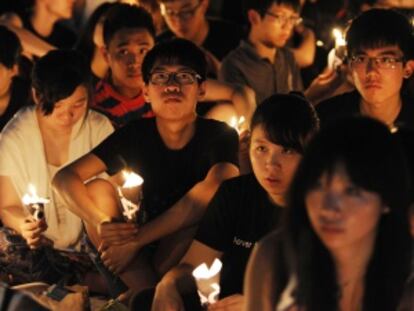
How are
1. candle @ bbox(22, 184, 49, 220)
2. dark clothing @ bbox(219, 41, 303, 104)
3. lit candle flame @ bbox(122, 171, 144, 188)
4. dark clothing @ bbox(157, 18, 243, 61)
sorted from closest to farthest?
lit candle flame @ bbox(122, 171, 144, 188)
candle @ bbox(22, 184, 49, 220)
dark clothing @ bbox(219, 41, 303, 104)
dark clothing @ bbox(157, 18, 243, 61)

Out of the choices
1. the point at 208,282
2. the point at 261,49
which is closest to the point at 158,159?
the point at 208,282

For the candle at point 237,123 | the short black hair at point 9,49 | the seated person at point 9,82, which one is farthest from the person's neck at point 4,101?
the candle at point 237,123

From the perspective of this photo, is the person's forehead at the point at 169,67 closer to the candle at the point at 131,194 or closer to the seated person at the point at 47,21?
the candle at the point at 131,194

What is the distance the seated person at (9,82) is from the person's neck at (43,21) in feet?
4.94

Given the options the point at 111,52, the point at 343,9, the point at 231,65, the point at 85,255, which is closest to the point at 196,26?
the point at 231,65

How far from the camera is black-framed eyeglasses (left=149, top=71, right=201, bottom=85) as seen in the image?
5324 millimetres

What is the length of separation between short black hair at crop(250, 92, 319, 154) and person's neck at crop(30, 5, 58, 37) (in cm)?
386

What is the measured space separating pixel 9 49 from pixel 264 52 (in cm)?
182

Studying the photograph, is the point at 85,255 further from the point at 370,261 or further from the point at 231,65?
the point at 370,261

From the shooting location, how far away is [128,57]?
20.5 feet

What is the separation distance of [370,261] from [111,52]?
3370mm

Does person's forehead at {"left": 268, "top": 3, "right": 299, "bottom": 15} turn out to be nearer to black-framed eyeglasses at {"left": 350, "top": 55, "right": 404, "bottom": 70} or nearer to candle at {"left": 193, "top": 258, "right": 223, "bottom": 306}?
black-framed eyeglasses at {"left": 350, "top": 55, "right": 404, "bottom": 70}

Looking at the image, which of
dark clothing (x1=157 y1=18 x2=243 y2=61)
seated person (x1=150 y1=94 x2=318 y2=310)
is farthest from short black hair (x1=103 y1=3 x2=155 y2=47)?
seated person (x1=150 y1=94 x2=318 y2=310)

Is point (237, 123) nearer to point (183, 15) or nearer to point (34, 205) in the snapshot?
point (34, 205)
